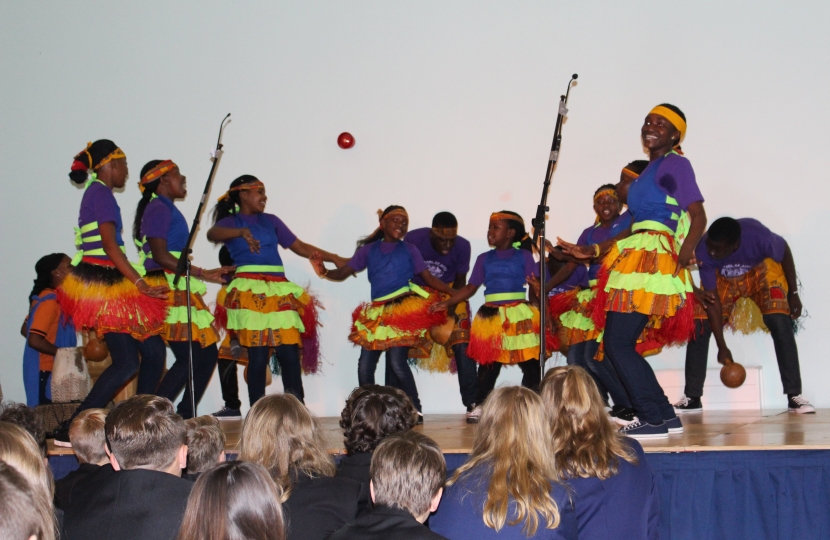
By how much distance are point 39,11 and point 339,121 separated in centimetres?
279

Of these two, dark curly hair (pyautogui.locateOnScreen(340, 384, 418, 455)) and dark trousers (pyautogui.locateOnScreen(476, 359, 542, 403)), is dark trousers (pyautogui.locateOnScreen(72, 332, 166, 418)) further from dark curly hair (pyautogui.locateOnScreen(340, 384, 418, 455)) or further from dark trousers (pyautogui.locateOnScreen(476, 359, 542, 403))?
dark curly hair (pyautogui.locateOnScreen(340, 384, 418, 455))

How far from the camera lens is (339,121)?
6.54 m

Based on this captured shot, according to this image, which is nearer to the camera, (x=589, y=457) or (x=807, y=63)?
(x=589, y=457)

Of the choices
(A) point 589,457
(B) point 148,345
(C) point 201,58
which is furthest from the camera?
(C) point 201,58

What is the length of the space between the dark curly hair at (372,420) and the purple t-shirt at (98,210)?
2390 millimetres

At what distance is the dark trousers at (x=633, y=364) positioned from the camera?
371cm

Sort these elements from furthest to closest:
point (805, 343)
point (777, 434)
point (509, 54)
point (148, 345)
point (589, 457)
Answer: point (509, 54) < point (805, 343) < point (148, 345) < point (777, 434) < point (589, 457)

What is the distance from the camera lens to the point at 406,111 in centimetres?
643

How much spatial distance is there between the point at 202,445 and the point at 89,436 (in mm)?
423

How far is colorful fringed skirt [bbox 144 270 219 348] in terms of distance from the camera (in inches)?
195

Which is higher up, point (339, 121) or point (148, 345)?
point (339, 121)

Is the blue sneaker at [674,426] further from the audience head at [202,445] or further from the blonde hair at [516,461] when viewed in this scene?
the audience head at [202,445]

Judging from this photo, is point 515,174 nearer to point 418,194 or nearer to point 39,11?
point 418,194

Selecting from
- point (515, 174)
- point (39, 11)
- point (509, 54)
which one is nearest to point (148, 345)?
point (515, 174)
